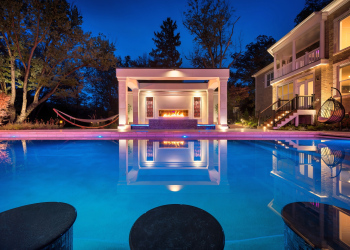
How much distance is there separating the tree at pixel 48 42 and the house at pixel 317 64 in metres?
12.4

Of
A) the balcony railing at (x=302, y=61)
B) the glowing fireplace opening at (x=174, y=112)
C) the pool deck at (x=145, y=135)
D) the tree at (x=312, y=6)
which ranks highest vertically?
the tree at (x=312, y=6)

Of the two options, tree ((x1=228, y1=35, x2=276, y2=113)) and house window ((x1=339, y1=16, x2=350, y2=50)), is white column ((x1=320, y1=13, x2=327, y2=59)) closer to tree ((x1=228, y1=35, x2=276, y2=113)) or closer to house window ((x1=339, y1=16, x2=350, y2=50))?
house window ((x1=339, y1=16, x2=350, y2=50))

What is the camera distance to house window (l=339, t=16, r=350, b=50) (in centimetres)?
912

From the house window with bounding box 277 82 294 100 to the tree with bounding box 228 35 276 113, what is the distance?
20.2ft

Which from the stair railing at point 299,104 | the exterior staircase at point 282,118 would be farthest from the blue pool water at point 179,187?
the stair railing at point 299,104

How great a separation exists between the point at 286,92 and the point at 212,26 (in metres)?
9.10

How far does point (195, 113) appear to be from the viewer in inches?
614

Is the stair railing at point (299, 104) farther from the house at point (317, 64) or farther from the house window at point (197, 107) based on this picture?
the house window at point (197, 107)

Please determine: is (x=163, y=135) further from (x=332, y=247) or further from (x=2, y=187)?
(x=332, y=247)

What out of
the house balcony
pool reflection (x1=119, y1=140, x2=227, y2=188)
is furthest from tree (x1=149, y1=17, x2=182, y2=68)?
pool reflection (x1=119, y1=140, x2=227, y2=188)

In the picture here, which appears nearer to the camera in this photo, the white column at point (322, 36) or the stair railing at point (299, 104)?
the white column at point (322, 36)

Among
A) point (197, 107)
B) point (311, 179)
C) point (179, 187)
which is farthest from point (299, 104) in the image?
point (179, 187)

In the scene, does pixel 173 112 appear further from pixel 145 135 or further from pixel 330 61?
pixel 330 61

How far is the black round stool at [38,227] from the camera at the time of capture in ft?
2.54
